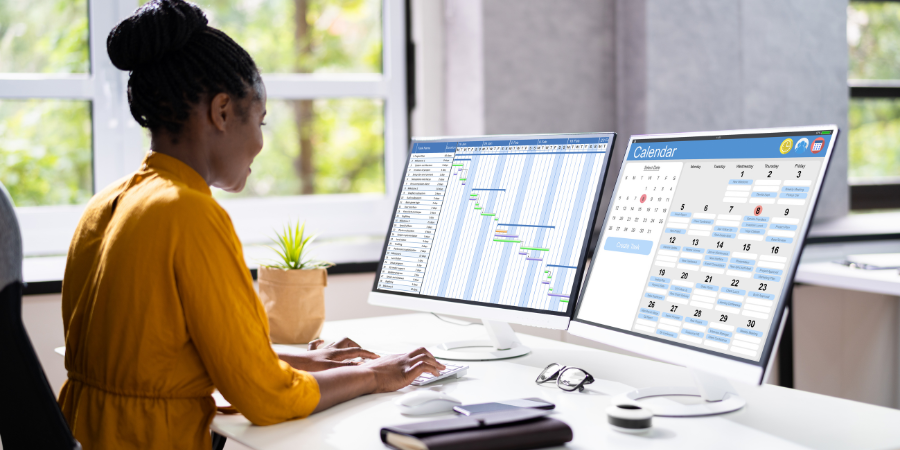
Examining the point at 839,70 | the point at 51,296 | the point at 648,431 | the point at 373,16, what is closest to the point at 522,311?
the point at 648,431

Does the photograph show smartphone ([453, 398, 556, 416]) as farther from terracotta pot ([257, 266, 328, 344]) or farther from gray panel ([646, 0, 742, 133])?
gray panel ([646, 0, 742, 133])

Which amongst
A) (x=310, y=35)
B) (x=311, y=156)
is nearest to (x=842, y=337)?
(x=310, y=35)

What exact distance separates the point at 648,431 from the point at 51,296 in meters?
1.83

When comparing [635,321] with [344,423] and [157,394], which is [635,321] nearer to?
[344,423]

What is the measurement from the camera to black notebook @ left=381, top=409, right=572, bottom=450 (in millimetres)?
950

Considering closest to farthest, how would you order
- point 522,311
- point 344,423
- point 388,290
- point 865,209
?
1. point 344,423
2. point 522,311
3. point 388,290
4. point 865,209

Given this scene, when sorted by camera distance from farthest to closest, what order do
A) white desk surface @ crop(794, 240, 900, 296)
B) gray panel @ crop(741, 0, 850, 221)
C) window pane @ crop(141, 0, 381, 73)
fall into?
window pane @ crop(141, 0, 381, 73) < gray panel @ crop(741, 0, 850, 221) < white desk surface @ crop(794, 240, 900, 296)

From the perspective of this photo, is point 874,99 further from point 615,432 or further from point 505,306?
point 615,432

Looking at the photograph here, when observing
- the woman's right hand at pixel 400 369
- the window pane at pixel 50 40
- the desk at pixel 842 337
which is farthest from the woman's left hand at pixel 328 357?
the desk at pixel 842 337

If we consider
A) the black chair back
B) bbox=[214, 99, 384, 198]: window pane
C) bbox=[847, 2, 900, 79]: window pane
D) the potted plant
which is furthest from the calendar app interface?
bbox=[214, 99, 384, 198]: window pane

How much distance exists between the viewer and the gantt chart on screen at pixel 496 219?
55.0 inches

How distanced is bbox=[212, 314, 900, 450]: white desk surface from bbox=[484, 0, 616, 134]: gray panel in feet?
4.52

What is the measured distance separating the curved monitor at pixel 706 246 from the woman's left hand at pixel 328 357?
424 mm

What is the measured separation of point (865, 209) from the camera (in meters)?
3.46
